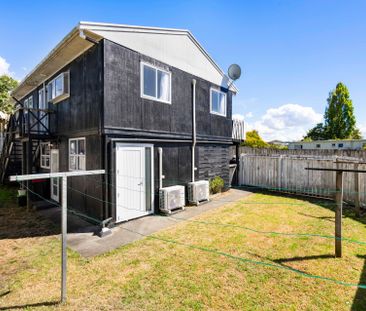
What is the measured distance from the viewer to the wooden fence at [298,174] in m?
8.74

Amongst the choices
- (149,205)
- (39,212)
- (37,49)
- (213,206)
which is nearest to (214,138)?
(213,206)

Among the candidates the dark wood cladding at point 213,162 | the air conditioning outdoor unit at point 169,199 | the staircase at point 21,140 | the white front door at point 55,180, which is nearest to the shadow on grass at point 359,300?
the air conditioning outdoor unit at point 169,199

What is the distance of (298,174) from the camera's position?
10.6m

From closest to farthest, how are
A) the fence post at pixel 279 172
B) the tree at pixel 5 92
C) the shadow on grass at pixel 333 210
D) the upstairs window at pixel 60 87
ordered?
the shadow on grass at pixel 333 210, the upstairs window at pixel 60 87, the fence post at pixel 279 172, the tree at pixel 5 92

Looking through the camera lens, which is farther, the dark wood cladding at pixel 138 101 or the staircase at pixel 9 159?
the staircase at pixel 9 159

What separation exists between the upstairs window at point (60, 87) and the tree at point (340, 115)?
147 feet

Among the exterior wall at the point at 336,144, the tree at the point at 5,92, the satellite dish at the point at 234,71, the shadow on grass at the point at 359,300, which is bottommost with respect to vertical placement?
the shadow on grass at the point at 359,300

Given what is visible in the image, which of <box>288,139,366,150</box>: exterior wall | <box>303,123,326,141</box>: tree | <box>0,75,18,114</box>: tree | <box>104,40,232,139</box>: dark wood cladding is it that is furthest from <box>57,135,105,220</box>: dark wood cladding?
<box>303,123,326,141</box>: tree

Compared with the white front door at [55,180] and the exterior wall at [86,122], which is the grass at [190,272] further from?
the white front door at [55,180]

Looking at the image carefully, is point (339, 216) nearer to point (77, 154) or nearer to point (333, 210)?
point (333, 210)

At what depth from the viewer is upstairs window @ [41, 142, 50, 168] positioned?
9.99 metres

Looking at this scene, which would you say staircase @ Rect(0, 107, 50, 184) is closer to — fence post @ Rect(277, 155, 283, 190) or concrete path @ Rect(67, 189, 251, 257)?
concrete path @ Rect(67, 189, 251, 257)

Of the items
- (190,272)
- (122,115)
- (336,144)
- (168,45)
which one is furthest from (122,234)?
(336,144)

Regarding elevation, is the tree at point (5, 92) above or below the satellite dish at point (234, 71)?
above
